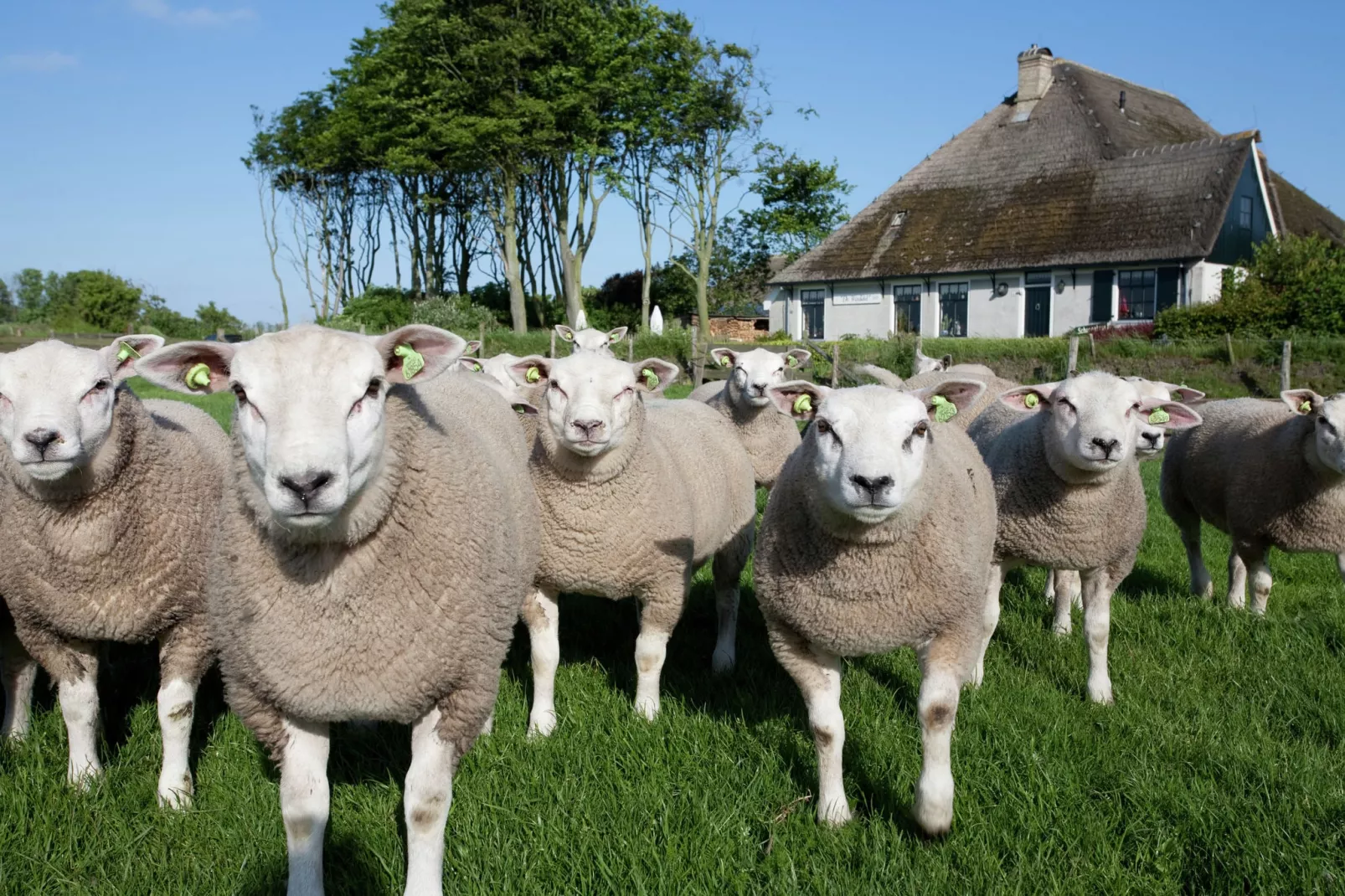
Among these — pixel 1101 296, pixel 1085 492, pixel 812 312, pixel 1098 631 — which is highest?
pixel 1101 296

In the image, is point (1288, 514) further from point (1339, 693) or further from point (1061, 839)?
point (1061, 839)

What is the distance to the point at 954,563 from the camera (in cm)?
339

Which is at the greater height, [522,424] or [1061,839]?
[522,424]

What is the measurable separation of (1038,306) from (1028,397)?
2435cm

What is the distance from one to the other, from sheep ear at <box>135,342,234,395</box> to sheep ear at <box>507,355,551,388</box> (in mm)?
2139

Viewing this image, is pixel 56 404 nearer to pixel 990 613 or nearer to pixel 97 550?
pixel 97 550

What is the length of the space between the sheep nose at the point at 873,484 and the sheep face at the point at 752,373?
4.09 metres

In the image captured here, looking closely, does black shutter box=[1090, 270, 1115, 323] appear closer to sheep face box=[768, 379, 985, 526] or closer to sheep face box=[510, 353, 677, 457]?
sheep face box=[510, 353, 677, 457]

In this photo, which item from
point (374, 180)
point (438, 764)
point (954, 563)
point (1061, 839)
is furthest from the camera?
point (374, 180)

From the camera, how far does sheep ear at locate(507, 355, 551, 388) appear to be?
4762 millimetres

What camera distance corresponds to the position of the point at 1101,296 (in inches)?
1013

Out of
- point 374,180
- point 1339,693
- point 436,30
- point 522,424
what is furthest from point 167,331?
point 1339,693

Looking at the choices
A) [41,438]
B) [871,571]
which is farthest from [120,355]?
[871,571]

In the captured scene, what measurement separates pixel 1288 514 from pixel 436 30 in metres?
29.8
